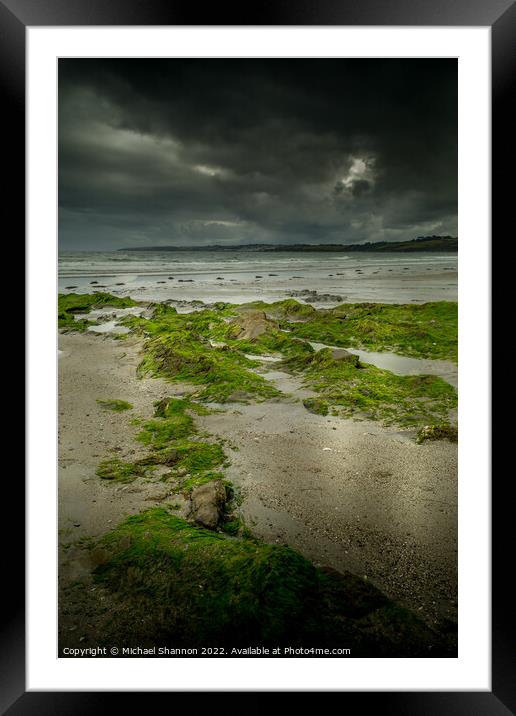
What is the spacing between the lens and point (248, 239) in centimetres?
238

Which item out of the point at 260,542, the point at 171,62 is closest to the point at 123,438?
the point at 260,542

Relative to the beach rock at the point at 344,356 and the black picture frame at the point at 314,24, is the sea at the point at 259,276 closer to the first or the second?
the beach rock at the point at 344,356

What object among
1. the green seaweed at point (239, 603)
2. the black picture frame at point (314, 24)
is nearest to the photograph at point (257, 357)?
the green seaweed at point (239, 603)

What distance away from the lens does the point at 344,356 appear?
2.61 meters

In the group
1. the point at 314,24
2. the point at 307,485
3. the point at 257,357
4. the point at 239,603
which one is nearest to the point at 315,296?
the point at 257,357

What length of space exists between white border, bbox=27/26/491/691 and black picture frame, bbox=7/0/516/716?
0.06 m

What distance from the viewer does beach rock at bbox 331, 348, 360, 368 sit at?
2.54 meters
